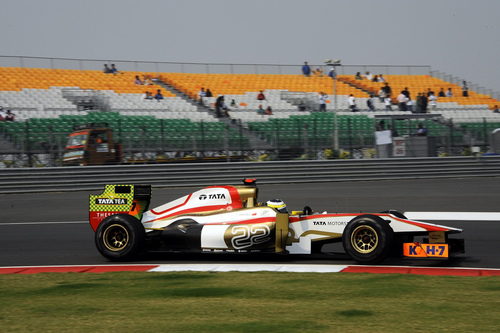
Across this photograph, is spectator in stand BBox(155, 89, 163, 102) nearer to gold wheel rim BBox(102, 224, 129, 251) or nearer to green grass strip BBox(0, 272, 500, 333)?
gold wheel rim BBox(102, 224, 129, 251)

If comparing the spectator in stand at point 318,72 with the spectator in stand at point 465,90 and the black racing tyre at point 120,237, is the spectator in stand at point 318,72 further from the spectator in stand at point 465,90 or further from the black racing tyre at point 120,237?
the black racing tyre at point 120,237

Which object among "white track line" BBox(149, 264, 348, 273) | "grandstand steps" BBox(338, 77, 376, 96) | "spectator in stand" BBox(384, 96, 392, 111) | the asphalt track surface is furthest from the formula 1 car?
"grandstand steps" BBox(338, 77, 376, 96)

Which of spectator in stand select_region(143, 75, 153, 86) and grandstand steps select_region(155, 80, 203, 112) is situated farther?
spectator in stand select_region(143, 75, 153, 86)

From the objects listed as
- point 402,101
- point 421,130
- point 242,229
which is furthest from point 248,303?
point 402,101

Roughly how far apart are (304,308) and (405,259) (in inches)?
123

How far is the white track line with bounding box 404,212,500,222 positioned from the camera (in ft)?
44.8

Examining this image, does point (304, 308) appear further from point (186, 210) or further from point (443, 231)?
point (186, 210)

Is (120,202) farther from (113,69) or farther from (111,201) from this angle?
(113,69)

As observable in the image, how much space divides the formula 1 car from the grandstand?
501 inches

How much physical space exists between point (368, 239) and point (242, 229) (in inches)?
61.9

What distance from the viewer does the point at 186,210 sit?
9414 millimetres

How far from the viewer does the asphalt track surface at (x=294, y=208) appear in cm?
954

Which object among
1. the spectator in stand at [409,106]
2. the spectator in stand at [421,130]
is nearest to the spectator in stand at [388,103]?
the spectator in stand at [409,106]

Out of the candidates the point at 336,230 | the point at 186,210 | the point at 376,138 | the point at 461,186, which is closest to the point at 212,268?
the point at 186,210
